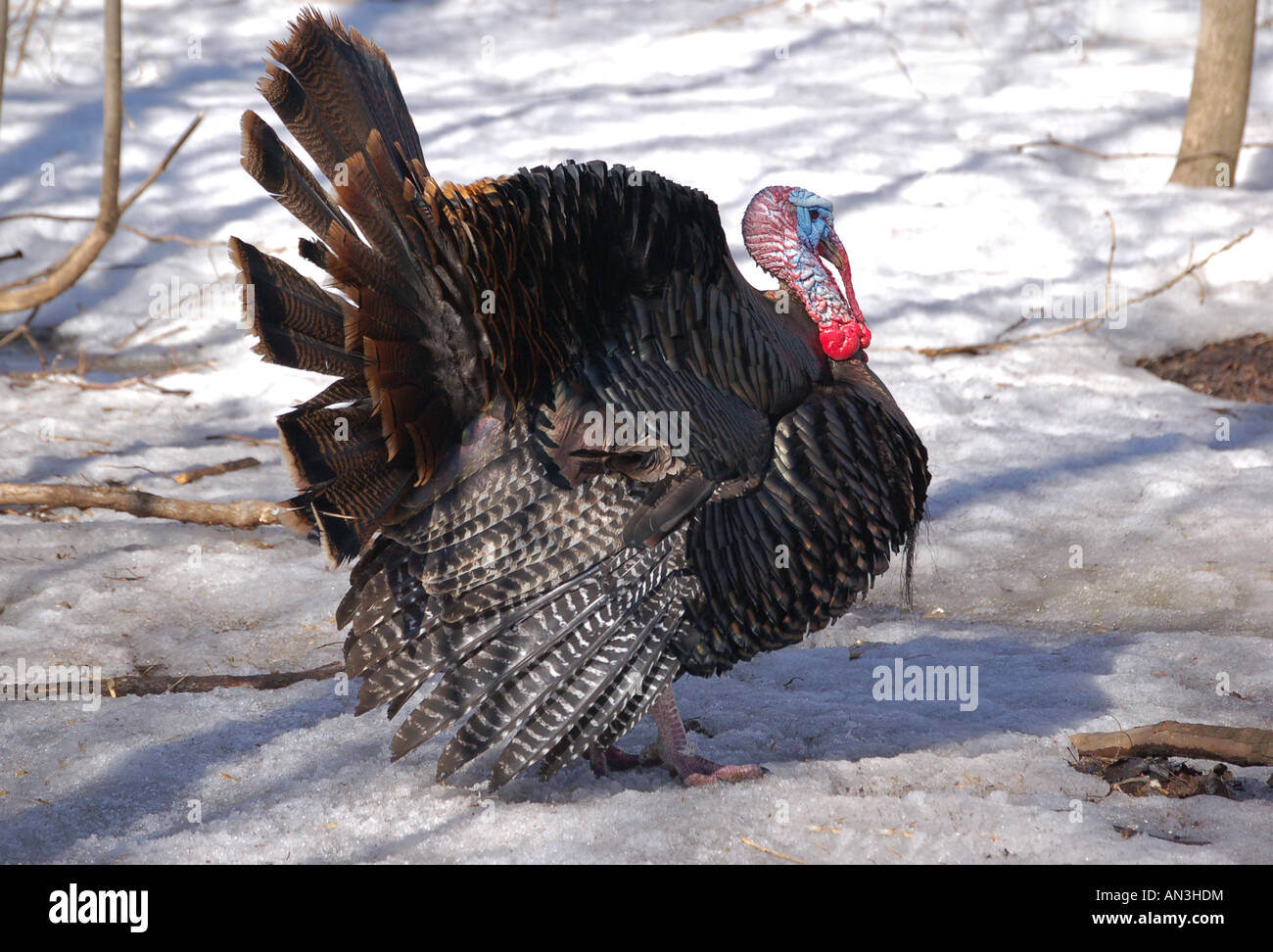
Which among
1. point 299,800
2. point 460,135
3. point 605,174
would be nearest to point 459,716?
point 299,800

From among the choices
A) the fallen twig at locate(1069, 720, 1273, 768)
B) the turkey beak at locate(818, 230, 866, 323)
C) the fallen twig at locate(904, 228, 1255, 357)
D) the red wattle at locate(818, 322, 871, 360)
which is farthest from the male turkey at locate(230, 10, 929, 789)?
the fallen twig at locate(904, 228, 1255, 357)

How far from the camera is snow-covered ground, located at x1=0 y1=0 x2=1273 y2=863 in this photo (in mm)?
2875

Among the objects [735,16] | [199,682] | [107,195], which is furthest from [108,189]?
[735,16]

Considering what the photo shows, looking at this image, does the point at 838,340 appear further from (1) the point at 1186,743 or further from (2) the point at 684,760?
(1) the point at 1186,743

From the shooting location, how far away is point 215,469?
5363mm

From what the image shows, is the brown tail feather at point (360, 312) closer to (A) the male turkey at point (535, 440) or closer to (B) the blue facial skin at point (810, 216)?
(A) the male turkey at point (535, 440)

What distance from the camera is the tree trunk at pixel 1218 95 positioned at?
752cm

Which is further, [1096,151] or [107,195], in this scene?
[1096,151]

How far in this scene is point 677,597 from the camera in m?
2.96

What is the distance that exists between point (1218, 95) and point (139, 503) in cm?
713

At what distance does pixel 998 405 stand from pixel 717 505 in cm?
353

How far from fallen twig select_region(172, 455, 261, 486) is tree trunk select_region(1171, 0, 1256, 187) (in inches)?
257

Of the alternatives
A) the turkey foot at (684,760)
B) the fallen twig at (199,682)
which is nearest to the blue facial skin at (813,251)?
the turkey foot at (684,760)

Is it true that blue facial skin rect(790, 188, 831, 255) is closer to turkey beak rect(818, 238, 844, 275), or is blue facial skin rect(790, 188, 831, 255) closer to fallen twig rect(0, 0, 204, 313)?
turkey beak rect(818, 238, 844, 275)
